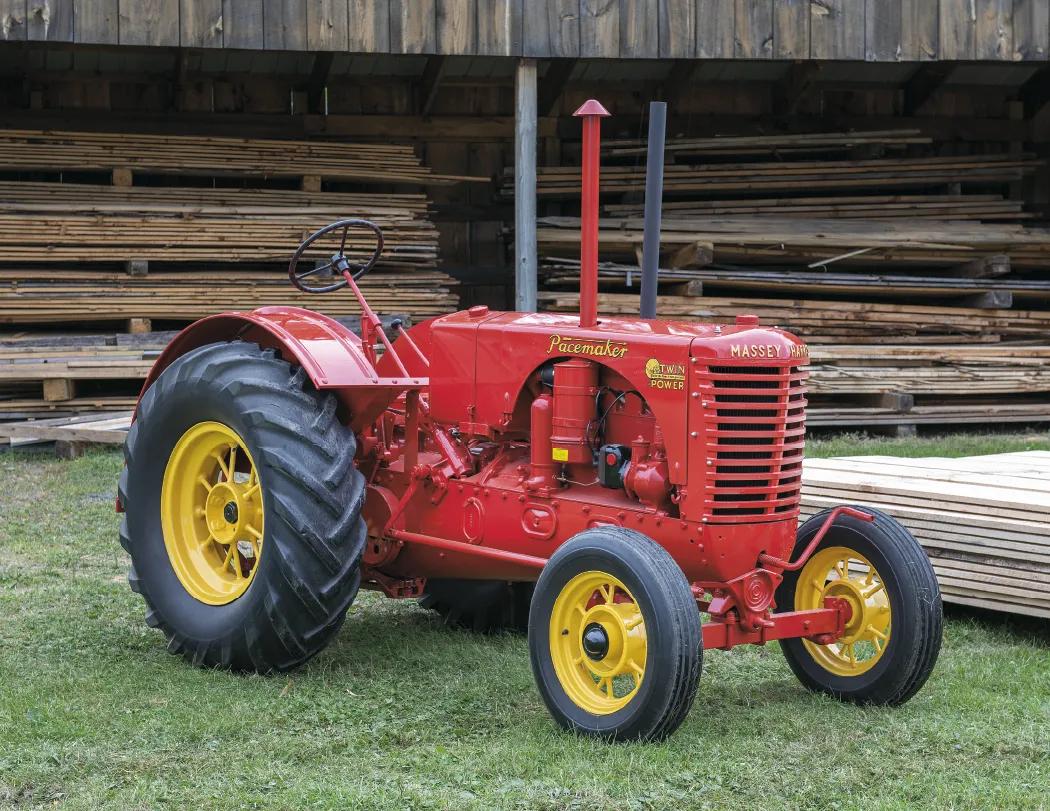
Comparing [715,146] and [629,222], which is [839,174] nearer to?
[715,146]

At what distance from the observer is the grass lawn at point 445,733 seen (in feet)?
13.2

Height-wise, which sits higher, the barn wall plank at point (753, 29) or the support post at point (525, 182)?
the barn wall plank at point (753, 29)

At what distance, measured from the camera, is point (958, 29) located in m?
12.1

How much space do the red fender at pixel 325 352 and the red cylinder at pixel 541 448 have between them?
0.50 metres

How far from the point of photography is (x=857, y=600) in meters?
4.98

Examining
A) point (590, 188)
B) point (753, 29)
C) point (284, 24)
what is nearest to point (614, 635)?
point (590, 188)

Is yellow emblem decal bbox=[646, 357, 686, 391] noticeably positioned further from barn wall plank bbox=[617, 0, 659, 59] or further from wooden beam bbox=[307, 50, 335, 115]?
wooden beam bbox=[307, 50, 335, 115]

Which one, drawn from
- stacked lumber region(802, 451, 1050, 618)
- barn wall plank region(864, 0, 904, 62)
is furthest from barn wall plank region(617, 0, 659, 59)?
stacked lumber region(802, 451, 1050, 618)

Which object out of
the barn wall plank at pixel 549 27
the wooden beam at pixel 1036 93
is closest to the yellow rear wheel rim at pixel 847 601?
the barn wall plank at pixel 549 27

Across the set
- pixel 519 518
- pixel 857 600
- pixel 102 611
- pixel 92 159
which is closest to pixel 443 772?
pixel 519 518

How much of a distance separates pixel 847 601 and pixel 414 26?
7.55 metres

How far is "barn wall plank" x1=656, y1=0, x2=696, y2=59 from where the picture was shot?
1161 cm

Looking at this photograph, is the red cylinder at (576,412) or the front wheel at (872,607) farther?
the red cylinder at (576,412)

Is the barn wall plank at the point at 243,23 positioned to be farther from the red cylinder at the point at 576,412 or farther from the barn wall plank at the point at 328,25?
the red cylinder at the point at 576,412
